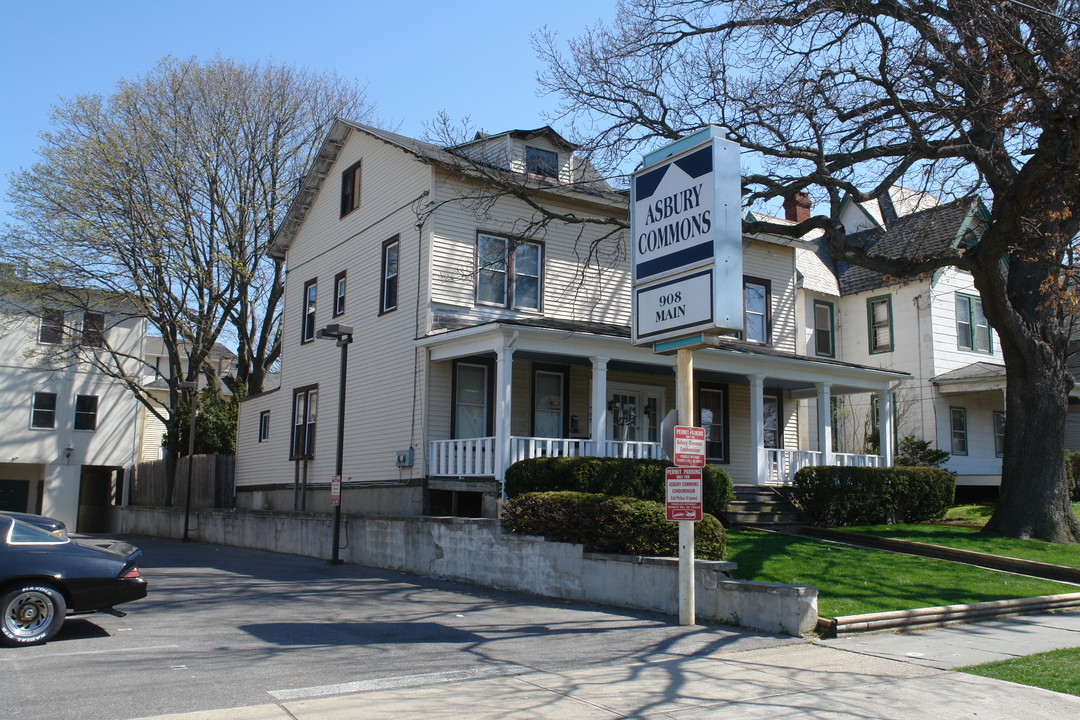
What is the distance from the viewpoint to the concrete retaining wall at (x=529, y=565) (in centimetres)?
1065

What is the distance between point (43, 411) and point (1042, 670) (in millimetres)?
39279

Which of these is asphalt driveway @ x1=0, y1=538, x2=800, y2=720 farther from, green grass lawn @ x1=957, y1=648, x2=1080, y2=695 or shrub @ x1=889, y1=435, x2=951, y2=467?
shrub @ x1=889, y1=435, x2=951, y2=467

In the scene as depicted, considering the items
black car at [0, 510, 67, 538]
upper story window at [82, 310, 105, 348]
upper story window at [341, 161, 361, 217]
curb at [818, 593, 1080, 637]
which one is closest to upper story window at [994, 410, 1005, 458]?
curb at [818, 593, 1080, 637]

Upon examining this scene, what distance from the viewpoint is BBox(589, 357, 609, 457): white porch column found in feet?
58.2

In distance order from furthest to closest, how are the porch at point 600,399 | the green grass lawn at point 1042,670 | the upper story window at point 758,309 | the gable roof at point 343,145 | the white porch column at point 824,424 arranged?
1. the upper story window at point 758,309
2. the white porch column at point 824,424
3. the gable roof at point 343,145
4. the porch at point 600,399
5. the green grass lawn at point 1042,670

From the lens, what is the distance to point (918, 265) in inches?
658

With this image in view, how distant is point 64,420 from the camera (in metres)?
38.6

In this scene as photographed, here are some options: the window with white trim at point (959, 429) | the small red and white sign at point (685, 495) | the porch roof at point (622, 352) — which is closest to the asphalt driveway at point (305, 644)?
the small red and white sign at point (685, 495)

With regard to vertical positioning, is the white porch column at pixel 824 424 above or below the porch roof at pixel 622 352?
below

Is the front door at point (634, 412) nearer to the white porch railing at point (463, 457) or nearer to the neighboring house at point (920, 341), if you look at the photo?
the white porch railing at point (463, 457)

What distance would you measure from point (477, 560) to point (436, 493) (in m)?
4.38

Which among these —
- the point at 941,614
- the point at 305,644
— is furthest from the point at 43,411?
the point at 941,614

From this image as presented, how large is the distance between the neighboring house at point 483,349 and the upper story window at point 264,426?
2.56 feet

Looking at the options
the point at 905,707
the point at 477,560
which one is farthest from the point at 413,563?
the point at 905,707
